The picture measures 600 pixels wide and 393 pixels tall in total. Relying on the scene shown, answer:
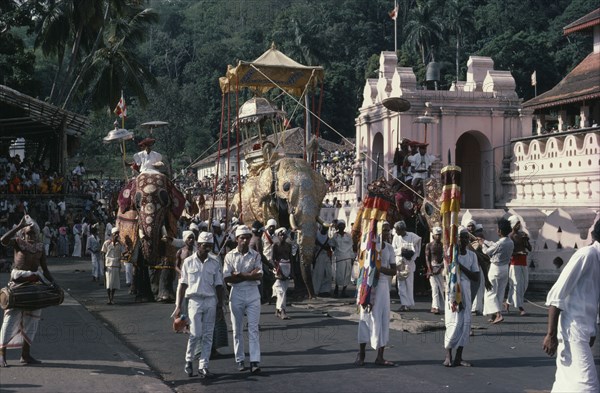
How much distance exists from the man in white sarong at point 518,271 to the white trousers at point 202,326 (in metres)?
6.41

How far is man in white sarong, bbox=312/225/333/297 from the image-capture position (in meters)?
15.9

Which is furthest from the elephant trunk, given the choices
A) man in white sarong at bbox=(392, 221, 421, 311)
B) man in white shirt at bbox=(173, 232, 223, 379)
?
man in white shirt at bbox=(173, 232, 223, 379)

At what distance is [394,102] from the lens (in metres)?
20.0

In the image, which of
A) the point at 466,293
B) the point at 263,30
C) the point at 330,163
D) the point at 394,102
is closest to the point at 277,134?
the point at 394,102

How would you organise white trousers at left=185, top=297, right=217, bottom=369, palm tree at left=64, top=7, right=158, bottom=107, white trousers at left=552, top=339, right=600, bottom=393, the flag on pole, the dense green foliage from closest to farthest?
white trousers at left=552, top=339, right=600, bottom=393
white trousers at left=185, top=297, right=217, bottom=369
the flag on pole
the dense green foliage
palm tree at left=64, top=7, right=158, bottom=107

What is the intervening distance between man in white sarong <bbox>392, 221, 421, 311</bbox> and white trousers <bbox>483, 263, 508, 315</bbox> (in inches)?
53.4

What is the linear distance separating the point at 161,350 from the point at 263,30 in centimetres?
8708

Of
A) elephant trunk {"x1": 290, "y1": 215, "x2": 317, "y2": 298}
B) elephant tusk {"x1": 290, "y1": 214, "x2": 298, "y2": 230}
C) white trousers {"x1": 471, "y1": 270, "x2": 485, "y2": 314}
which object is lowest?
white trousers {"x1": 471, "y1": 270, "x2": 485, "y2": 314}

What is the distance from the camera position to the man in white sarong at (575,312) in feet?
20.4

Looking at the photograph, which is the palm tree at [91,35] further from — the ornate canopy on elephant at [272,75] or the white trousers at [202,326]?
the white trousers at [202,326]

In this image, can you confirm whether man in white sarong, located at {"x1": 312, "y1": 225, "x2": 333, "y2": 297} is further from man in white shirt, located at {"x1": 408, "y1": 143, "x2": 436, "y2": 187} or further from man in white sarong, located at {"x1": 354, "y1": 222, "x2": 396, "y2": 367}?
man in white sarong, located at {"x1": 354, "y1": 222, "x2": 396, "y2": 367}

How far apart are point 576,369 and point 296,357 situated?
162 inches

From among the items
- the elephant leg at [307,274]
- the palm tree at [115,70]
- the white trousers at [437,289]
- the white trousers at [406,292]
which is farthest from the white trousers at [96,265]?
the palm tree at [115,70]

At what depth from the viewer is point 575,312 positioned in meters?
6.27
